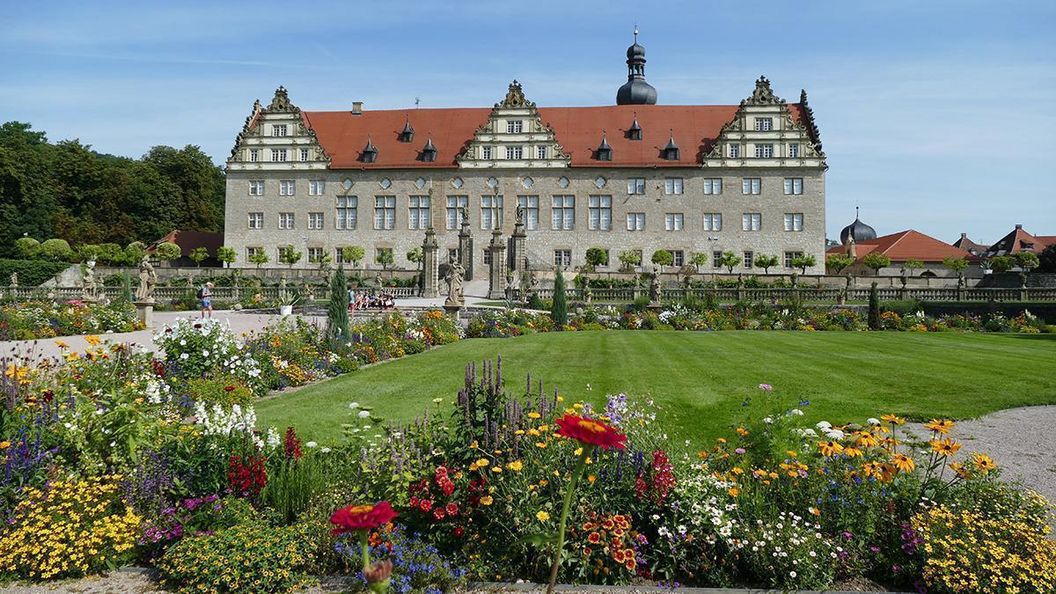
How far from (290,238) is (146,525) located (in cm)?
5219

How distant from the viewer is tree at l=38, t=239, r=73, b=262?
166ft

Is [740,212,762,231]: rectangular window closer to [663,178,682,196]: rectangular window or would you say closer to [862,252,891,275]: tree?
[663,178,682,196]: rectangular window

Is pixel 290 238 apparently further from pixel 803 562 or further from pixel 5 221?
pixel 803 562

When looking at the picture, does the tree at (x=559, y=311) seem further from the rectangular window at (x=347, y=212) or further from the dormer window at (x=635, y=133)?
the rectangular window at (x=347, y=212)

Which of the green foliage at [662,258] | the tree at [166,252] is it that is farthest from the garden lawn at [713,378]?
the tree at [166,252]

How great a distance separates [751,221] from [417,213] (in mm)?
25755

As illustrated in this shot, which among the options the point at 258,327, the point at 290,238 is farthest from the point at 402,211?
the point at 258,327

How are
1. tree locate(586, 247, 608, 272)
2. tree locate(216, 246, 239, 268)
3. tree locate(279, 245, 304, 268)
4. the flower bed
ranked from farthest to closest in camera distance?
tree locate(216, 246, 239, 268), tree locate(279, 245, 304, 268), tree locate(586, 247, 608, 272), the flower bed

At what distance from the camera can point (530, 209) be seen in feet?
172

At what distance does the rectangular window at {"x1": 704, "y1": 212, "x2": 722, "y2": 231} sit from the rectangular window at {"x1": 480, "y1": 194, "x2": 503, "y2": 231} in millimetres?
15747

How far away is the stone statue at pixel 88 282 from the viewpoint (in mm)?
32406

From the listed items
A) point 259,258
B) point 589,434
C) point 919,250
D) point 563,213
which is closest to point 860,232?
point 919,250

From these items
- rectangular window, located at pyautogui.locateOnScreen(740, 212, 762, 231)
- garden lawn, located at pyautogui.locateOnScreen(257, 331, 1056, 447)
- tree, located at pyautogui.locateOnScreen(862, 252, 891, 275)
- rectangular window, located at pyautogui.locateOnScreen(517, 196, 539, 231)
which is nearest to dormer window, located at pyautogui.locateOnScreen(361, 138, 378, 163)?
rectangular window, located at pyautogui.locateOnScreen(517, 196, 539, 231)

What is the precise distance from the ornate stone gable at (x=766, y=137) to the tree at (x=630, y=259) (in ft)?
30.1
